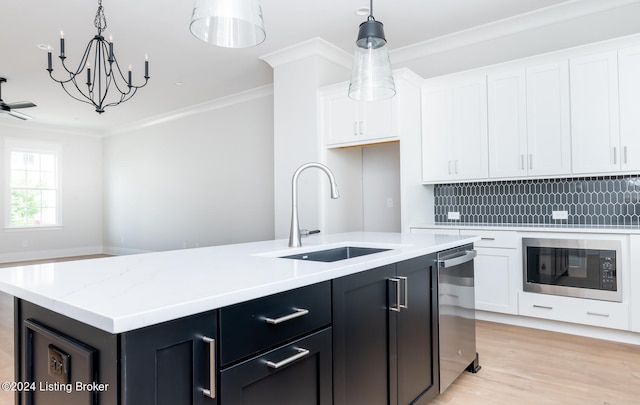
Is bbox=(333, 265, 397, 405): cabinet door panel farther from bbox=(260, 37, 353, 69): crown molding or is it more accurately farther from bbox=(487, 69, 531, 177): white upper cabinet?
bbox=(260, 37, 353, 69): crown molding

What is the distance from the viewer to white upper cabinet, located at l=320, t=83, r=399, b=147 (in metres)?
3.87

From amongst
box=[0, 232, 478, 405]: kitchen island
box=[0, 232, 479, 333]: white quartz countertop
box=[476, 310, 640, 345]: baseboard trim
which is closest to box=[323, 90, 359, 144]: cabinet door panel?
box=[476, 310, 640, 345]: baseboard trim

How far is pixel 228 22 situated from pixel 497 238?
9.38 feet

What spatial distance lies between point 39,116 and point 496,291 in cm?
816

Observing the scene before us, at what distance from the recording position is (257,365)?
114 centimetres

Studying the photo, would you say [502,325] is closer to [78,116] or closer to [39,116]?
[78,116]

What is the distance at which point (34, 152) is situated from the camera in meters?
8.13

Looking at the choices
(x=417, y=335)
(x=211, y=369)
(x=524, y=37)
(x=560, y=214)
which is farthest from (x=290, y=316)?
(x=524, y=37)

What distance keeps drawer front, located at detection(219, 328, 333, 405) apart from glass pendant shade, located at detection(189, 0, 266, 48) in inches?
46.0

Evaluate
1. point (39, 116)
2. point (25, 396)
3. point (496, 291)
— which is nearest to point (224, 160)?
point (39, 116)

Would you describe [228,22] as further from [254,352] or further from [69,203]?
[69,203]

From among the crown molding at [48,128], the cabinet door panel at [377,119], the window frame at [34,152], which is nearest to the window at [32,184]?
the window frame at [34,152]

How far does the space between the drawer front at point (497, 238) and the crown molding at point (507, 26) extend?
1953 millimetres

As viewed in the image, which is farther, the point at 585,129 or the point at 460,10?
the point at 460,10
